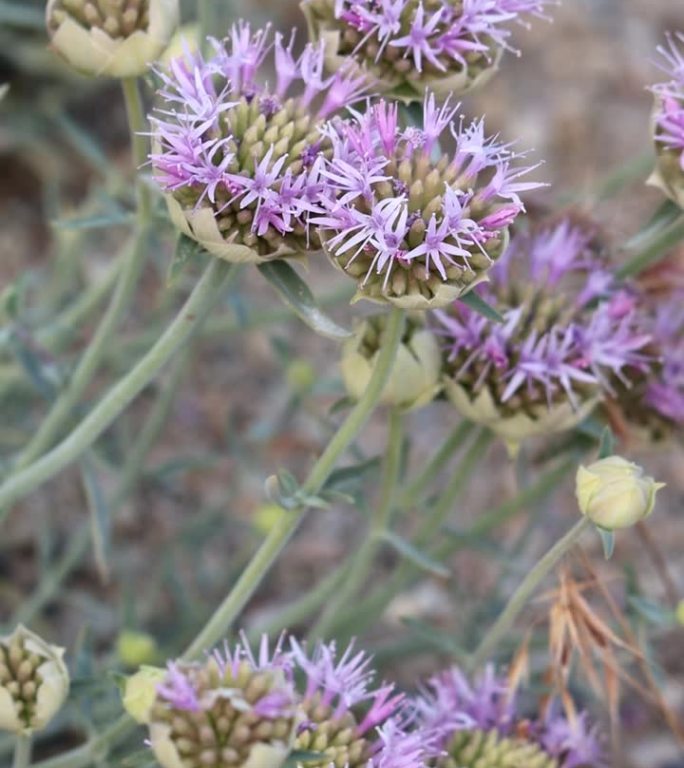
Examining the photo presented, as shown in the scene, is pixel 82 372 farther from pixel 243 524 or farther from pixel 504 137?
pixel 504 137

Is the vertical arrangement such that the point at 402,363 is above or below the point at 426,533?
above

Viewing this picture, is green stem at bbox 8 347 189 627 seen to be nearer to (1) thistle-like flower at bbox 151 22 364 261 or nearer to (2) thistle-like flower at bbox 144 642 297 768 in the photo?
(1) thistle-like flower at bbox 151 22 364 261

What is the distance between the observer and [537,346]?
1.80 meters

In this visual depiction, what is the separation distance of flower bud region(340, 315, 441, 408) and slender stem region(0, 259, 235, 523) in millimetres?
199

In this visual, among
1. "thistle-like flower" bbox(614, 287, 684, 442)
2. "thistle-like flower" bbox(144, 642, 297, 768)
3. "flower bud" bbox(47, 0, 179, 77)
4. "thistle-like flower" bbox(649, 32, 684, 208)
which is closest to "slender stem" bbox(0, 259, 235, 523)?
"flower bud" bbox(47, 0, 179, 77)

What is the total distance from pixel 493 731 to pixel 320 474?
403 millimetres

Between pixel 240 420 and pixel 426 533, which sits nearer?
pixel 426 533

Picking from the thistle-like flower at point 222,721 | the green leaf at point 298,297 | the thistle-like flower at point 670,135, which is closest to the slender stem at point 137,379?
the green leaf at point 298,297

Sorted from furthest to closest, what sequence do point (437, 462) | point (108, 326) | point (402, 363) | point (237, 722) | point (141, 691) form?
point (437, 462) → point (108, 326) → point (402, 363) → point (141, 691) → point (237, 722)

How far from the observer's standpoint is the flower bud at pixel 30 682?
4.93 feet

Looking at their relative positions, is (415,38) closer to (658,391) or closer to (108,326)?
(108,326)

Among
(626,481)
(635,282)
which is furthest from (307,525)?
(626,481)

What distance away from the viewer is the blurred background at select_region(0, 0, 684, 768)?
8.04 feet

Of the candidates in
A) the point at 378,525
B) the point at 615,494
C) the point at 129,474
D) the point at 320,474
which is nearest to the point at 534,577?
the point at 615,494
